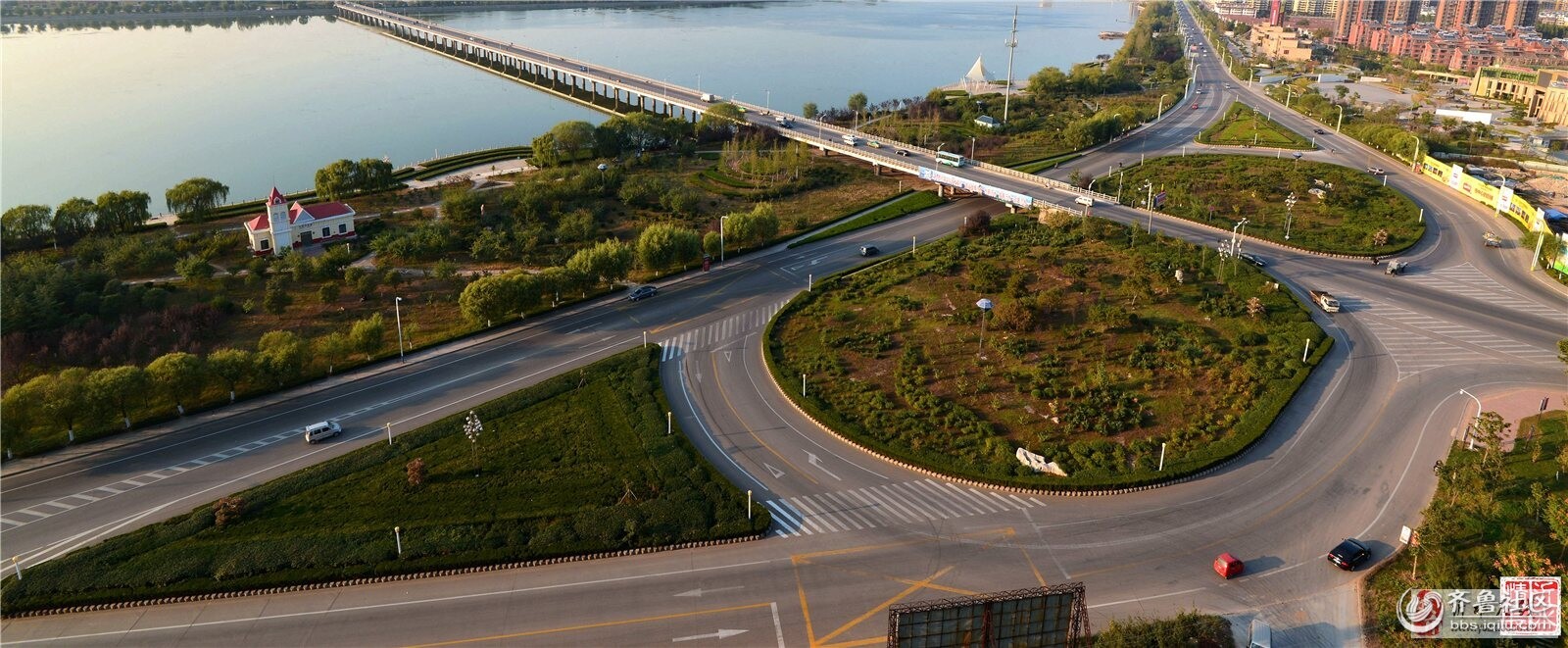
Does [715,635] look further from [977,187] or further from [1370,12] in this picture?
[1370,12]

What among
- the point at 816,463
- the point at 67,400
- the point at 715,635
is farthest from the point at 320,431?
the point at 816,463

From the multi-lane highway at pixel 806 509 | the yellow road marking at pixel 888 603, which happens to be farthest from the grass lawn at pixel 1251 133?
the yellow road marking at pixel 888 603

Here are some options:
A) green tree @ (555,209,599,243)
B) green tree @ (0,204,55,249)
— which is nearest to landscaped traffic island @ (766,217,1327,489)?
green tree @ (555,209,599,243)

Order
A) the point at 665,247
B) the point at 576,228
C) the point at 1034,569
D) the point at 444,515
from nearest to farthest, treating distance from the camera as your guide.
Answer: the point at 1034,569
the point at 444,515
the point at 665,247
the point at 576,228

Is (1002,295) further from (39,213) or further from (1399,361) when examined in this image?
(39,213)

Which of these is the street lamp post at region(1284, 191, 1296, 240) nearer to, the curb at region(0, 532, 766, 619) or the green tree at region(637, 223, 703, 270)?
the green tree at region(637, 223, 703, 270)

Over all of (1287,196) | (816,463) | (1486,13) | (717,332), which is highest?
(1486,13)
